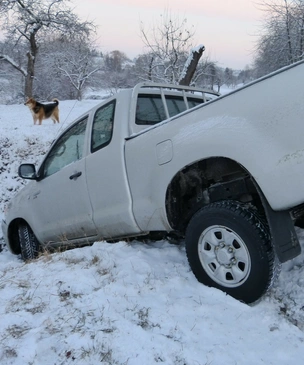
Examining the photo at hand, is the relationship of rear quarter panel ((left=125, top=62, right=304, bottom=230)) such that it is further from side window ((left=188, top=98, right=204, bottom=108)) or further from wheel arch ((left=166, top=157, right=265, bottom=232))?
side window ((left=188, top=98, right=204, bottom=108))

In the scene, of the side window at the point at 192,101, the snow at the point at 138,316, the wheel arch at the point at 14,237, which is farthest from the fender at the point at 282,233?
the wheel arch at the point at 14,237

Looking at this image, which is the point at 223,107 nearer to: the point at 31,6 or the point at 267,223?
the point at 267,223

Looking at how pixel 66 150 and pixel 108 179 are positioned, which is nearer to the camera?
pixel 108 179

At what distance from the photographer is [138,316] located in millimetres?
2346

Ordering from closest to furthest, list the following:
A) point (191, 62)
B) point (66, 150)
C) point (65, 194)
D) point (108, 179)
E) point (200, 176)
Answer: point (200, 176), point (108, 179), point (65, 194), point (66, 150), point (191, 62)

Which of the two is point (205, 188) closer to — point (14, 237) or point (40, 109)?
point (14, 237)

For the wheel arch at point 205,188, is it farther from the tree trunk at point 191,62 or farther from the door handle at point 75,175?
the tree trunk at point 191,62

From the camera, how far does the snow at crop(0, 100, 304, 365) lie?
2.00m

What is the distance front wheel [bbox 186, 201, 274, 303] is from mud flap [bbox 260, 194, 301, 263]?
9cm

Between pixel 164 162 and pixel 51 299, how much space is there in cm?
139

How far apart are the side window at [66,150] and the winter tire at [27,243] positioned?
1053 mm

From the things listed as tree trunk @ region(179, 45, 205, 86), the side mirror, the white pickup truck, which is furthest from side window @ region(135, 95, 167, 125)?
tree trunk @ region(179, 45, 205, 86)

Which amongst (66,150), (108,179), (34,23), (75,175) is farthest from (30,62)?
(108,179)

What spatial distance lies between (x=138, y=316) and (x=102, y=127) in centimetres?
214
